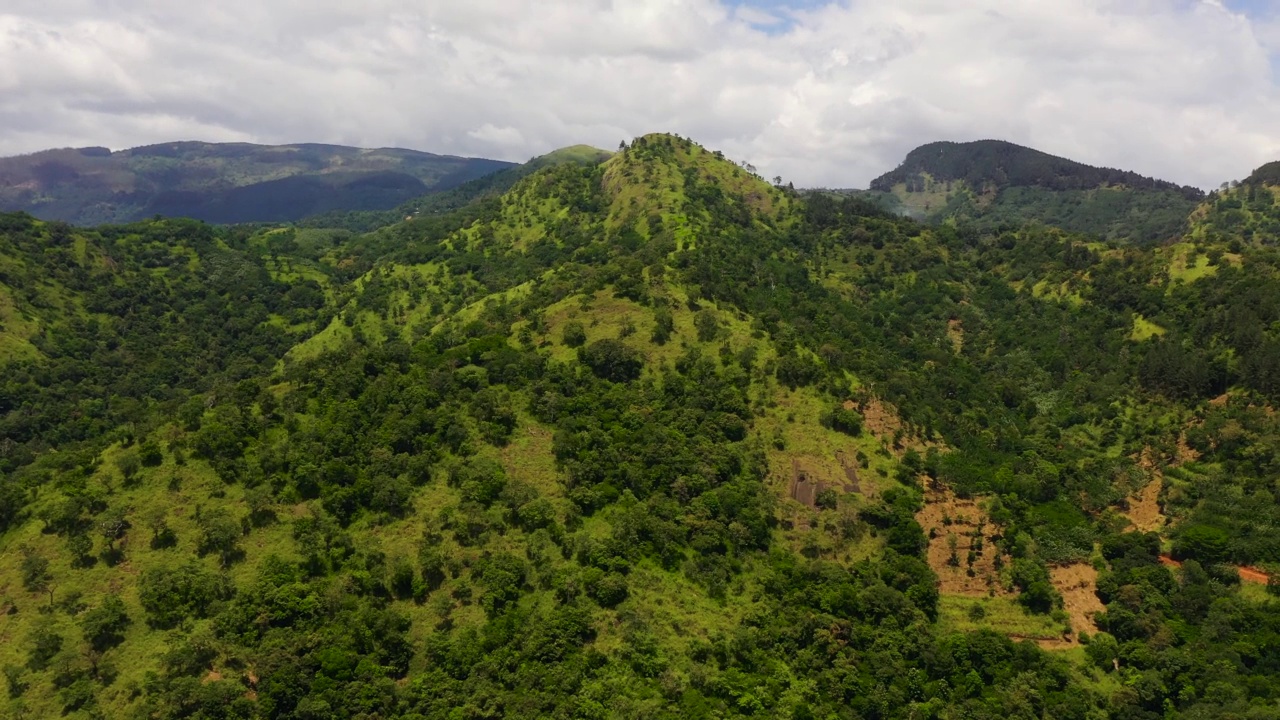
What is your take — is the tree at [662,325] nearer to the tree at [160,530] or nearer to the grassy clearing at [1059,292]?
the tree at [160,530]

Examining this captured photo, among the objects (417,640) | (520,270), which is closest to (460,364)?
(417,640)

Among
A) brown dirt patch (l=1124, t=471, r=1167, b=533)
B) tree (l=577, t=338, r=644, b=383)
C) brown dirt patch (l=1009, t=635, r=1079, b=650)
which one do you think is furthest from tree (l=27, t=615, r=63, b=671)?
brown dirt patch (l=1124, t=471, r=1167, b=533)

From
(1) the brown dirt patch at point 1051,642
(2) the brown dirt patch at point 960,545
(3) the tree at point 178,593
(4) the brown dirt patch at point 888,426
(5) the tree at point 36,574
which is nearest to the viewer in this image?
(3) the tree at point 178,593

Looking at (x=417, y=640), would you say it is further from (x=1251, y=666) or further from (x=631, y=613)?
(x=1251, y=666)

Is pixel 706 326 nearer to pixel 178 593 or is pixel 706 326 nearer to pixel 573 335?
pixel 573 335

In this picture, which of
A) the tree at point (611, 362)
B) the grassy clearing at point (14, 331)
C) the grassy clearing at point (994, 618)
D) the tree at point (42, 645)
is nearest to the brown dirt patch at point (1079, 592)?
the grassy clearing at point (994, 618)

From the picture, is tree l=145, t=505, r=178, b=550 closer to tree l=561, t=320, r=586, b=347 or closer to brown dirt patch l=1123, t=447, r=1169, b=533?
tree l=561, t=320, r=586, b=347
